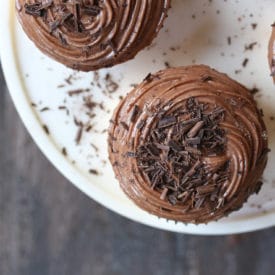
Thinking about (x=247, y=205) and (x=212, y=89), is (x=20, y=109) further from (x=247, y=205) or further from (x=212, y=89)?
(x=247, y=205)

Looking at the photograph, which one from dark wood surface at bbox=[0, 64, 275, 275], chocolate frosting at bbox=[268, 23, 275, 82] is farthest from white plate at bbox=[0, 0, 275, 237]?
dark wood surface at bbox=[0, 64, 275, 275]

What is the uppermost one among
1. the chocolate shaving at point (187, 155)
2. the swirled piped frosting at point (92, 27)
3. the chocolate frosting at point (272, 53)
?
the swirled piped frosting at point (92, 27)

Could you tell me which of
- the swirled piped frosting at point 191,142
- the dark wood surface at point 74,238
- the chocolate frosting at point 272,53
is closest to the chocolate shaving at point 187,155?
the swirled piped frosting at point 191,142

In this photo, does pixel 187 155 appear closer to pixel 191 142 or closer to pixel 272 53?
pixel 191 142

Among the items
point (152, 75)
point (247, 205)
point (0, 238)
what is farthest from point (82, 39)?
point (0, 238)

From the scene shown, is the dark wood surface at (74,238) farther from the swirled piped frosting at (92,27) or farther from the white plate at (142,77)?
the swirled piped frosting at (92,27)

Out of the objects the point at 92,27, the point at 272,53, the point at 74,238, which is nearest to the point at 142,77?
the point at 92,27
